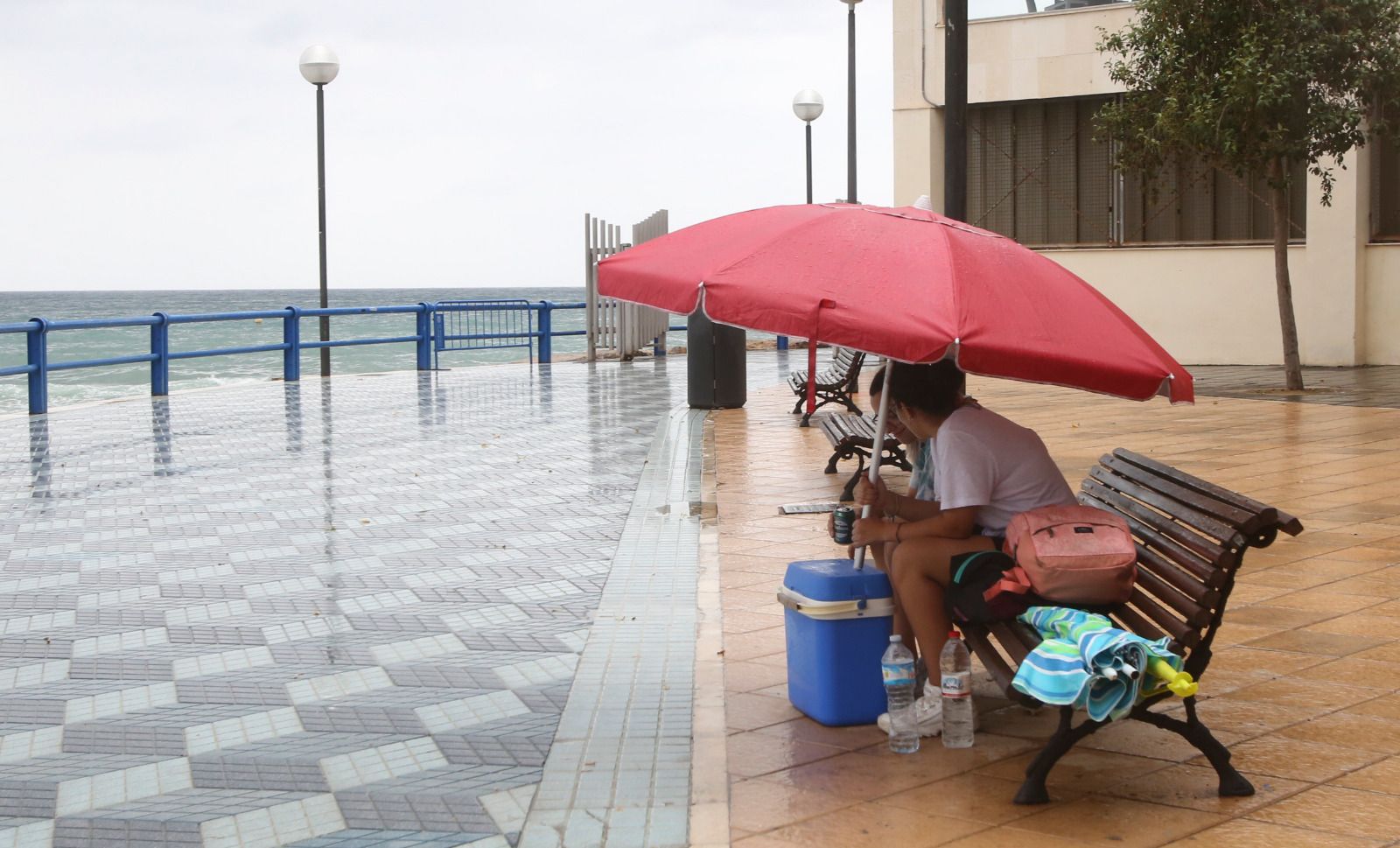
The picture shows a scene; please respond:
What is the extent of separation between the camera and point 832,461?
10320mm

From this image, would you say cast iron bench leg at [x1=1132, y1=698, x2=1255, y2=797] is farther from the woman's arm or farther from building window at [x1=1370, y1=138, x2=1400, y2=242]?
building window at [x1=1370, y1=138, x2=1400, y2=242]

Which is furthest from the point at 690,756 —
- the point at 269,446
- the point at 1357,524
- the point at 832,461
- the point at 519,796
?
the point at 269,446

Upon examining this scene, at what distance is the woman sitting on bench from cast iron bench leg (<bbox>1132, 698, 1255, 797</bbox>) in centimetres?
69

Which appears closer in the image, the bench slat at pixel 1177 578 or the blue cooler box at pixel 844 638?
the bench slat at pixel 1177 578

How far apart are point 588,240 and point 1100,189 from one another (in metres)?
8.22

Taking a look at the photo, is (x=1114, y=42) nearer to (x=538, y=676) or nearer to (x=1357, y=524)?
(x=1357, y=524)

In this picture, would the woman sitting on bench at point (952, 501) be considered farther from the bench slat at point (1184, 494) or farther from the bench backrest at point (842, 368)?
the bench backrest at point (842, 368)

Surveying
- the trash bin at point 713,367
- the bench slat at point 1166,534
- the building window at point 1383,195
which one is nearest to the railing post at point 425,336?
the trash bin at point 713,367

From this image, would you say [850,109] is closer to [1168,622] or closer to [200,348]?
[1168,622]

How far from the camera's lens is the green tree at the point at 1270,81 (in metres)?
15.6

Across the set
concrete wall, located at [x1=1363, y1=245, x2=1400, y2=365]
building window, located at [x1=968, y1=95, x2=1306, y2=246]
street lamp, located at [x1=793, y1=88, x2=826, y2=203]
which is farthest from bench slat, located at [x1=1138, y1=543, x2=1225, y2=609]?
street lamp, located at [x1=793, y1=88, x2=826, y2=203]

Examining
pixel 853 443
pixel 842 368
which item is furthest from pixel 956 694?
pixel 842 368

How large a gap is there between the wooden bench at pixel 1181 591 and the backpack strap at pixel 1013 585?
0.37ft

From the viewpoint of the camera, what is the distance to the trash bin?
15.9 m
